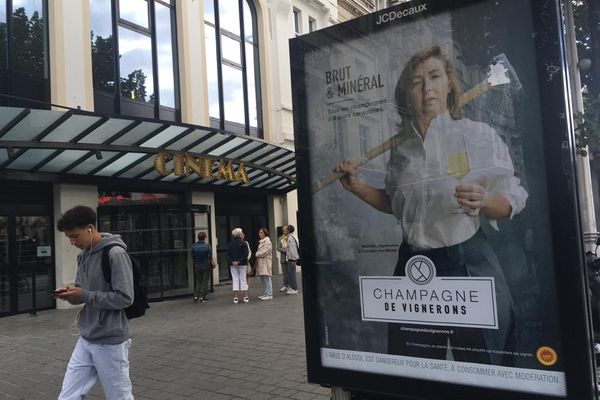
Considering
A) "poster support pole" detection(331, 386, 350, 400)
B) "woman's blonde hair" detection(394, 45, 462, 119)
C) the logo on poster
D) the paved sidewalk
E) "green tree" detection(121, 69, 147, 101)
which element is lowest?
the paved sidewalk

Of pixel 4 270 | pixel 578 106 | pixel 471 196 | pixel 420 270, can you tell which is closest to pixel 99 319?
pixel 420 270

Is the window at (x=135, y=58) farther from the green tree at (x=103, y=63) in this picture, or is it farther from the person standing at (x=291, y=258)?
the person standing at (x=291, y=258)

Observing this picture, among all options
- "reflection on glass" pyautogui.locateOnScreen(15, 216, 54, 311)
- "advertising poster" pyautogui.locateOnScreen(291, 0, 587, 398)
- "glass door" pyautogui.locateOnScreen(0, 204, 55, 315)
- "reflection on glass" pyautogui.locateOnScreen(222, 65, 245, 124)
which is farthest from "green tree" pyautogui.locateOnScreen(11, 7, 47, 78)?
"advertising poster" pyautogui.locateOnScreen(291, 0, 587, 398)

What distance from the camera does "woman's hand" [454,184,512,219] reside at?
2527mm

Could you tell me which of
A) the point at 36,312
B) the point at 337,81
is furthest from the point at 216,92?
the point at 337,81

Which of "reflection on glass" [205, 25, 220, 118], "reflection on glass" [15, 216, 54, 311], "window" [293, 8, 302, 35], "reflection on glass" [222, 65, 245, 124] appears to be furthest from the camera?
"window" [293, 8, 302, 35]

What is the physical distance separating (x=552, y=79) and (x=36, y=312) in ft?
37.1

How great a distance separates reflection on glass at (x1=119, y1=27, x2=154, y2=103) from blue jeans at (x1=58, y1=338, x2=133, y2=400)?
1070cm

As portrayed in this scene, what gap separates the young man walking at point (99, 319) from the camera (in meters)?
3.39

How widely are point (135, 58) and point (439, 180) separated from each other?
12.5 metres

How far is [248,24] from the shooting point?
723 inches

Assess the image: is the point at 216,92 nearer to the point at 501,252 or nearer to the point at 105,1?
the point at 105,1

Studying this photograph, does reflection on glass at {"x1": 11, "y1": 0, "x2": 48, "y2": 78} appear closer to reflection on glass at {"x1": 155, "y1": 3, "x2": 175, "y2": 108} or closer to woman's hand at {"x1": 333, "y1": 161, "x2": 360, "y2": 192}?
reflection on glass at {"x1": 155, "y1": 3, "x2": 175, "y2": 108}

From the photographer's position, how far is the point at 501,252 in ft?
8.35
